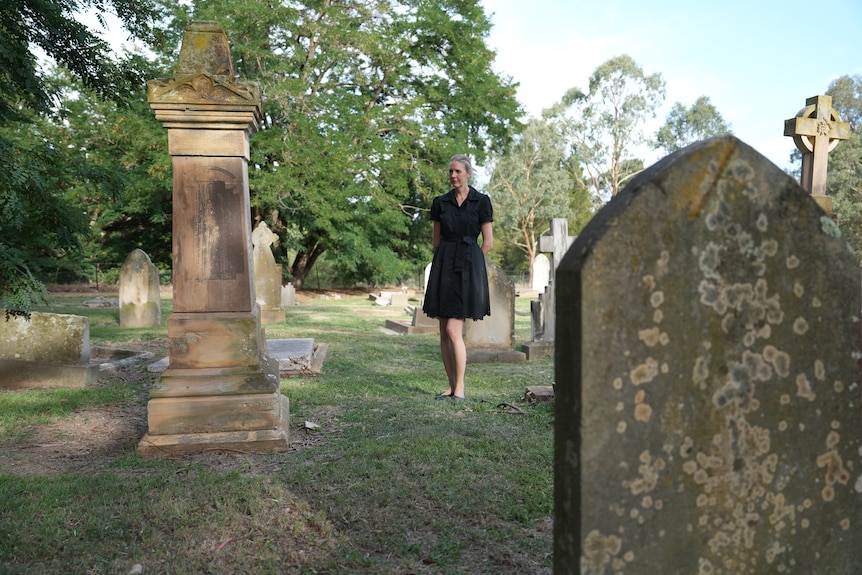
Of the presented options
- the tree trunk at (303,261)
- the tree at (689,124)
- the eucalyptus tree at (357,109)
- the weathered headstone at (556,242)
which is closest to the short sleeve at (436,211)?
the weathered headstone at (556,242)

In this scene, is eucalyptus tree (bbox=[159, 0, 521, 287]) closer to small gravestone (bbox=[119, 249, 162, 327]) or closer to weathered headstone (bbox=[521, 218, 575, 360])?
small gravestone (bbox=[119, 249, 162, 327])

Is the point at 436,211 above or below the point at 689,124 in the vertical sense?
below

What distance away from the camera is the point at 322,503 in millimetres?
3027

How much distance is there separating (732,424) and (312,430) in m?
3.47

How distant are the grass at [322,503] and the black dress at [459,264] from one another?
0.86m

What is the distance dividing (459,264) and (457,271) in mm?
64

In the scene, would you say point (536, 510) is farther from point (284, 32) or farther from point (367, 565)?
point (284, 32)

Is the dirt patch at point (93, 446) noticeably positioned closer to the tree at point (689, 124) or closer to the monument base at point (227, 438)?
the monument base at point (227, 438)

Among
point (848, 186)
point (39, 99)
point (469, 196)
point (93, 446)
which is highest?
point (848, 186)

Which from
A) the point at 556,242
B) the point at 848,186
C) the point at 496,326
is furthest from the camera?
the point at 848,186

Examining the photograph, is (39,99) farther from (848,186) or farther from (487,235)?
Answer: (848,186)

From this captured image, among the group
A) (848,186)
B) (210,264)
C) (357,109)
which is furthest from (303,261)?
(848,186)

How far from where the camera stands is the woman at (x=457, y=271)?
204 inches

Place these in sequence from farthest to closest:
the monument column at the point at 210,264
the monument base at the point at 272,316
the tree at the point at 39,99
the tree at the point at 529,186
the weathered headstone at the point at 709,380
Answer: the tree at the point at 529,186 → the monument base at the point at 272,316 → the tree at the point at 39,99 → the monument column at the point at 210,264 → the weathered headstone at the point at 709,380
